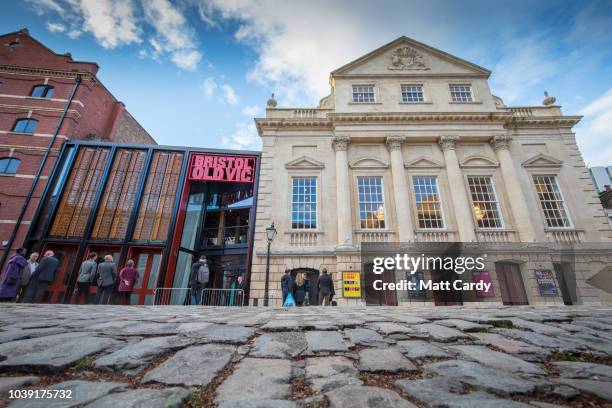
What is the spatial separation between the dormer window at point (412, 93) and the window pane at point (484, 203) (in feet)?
20.2

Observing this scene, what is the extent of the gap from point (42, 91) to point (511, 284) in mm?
29858

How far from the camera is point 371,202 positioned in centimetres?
1402

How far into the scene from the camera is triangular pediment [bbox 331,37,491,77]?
1722 centimetres

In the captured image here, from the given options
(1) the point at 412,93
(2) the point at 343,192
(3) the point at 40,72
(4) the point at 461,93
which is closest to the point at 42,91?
(3) the point at 40,72

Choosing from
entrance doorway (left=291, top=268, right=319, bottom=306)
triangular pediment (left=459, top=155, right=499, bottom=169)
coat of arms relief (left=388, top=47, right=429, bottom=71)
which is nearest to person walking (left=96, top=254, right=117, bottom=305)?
entrance doorway (left=291, top=268, right=319, bottom=306)

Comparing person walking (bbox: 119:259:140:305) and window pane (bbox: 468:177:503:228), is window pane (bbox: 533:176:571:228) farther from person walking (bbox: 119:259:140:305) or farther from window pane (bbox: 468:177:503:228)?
person walking (bbox: 119:259:140:305)

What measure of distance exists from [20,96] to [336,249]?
21.9m

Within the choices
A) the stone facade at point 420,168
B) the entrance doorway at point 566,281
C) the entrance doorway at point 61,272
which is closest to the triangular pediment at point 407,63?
the stone facade at point 420,168

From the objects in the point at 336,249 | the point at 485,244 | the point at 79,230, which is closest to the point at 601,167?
the point at 485,244

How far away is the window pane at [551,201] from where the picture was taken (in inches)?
545

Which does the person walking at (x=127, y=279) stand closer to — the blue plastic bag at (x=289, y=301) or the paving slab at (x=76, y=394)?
the blue plastic bag at (x=289, y=301)

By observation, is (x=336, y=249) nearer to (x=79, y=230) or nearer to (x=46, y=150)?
(x=79, y=230)

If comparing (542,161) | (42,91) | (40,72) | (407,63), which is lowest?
(542,161)

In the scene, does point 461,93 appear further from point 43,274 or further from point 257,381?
point 43,274
